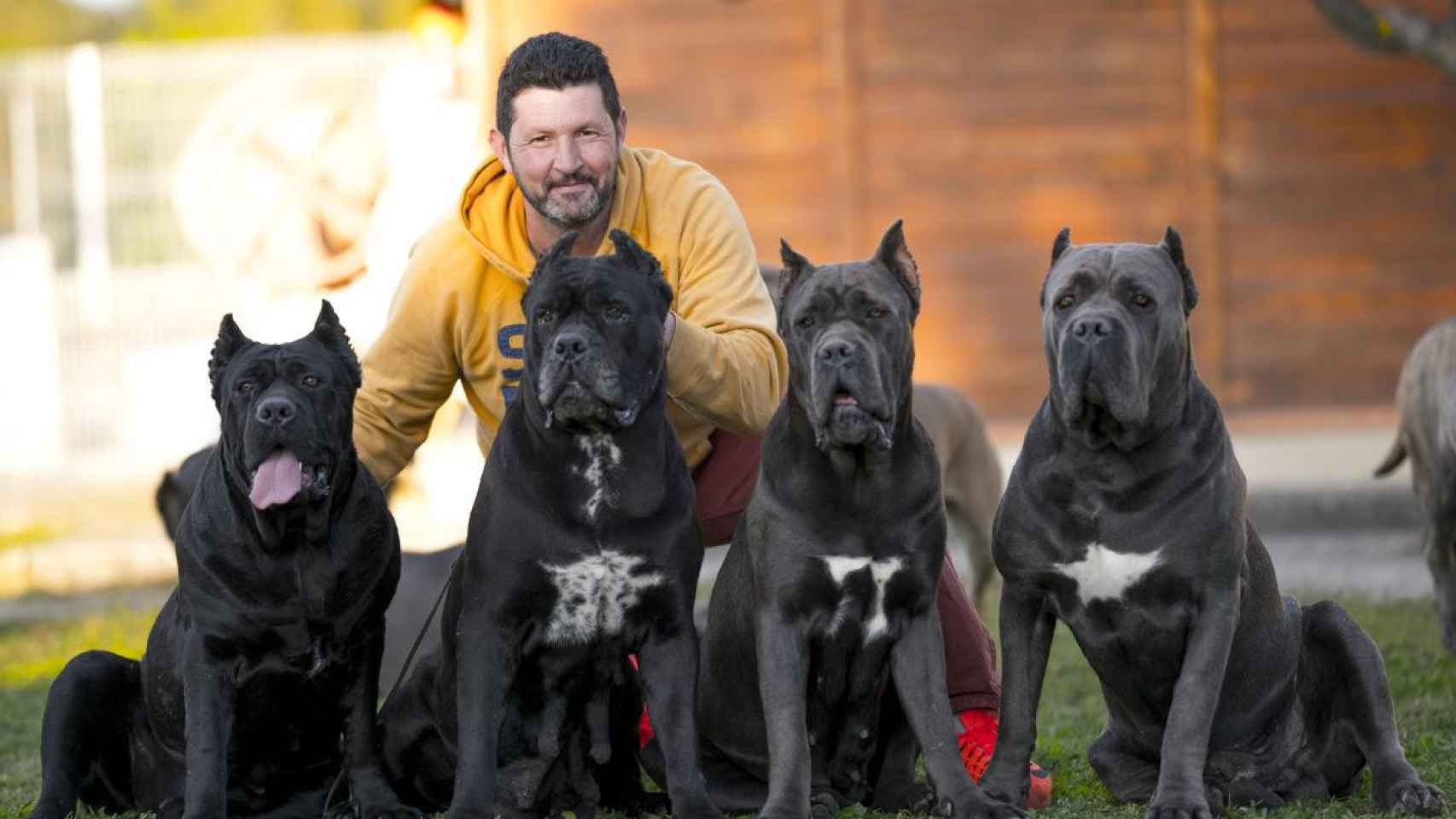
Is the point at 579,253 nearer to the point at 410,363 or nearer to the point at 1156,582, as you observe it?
the point at 410,363

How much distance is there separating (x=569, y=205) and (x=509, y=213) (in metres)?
0.27

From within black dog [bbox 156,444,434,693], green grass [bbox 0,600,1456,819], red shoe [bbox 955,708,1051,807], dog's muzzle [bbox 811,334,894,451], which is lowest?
green grass [bbox 0,600,1456,819]

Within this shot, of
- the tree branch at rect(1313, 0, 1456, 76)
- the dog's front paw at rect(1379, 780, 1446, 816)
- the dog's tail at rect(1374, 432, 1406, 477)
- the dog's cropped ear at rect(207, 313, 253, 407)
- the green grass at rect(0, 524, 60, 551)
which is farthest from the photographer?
the green grass at rect(0, 524, 60, 551)

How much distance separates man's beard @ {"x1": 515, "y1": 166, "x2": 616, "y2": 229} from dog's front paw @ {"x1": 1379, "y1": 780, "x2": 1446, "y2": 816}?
2.42m

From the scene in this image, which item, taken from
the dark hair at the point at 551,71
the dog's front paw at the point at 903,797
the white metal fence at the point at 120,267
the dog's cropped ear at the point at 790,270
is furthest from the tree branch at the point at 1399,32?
the white metal fence at the point at 120,267

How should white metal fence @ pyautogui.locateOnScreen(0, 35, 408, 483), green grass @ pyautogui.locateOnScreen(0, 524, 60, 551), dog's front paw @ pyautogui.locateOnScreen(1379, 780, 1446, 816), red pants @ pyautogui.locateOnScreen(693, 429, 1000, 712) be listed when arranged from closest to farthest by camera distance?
dog's front paw @ pyautogui.locateOnScreen(1379, 780, 1446, 816) < red pants @ pyautogui.locateOnScreen(693, 429, 1000, 712) < green grass @ pyautogui.locateOnScreen(0, 524, 60, 551) < white metal fence @ pyautogui.locateOnScreen(0, 35, 408, 483)

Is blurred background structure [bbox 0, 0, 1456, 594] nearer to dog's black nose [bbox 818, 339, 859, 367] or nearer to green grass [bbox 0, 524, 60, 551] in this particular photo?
green grass [bbox 0, 524, 60, 551]

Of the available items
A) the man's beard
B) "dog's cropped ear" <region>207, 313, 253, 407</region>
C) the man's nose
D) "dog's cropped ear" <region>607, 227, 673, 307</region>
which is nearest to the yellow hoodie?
the man's beard

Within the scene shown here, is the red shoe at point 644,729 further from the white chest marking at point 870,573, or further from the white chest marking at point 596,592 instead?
the white chest marking at point 870,573

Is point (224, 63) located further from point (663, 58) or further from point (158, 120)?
point (663, 58)

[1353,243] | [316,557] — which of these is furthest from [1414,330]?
[316,557]

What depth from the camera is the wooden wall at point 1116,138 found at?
1364 cm

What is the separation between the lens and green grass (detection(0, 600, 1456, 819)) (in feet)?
16.7

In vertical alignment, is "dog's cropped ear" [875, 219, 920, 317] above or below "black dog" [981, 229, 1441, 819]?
above
